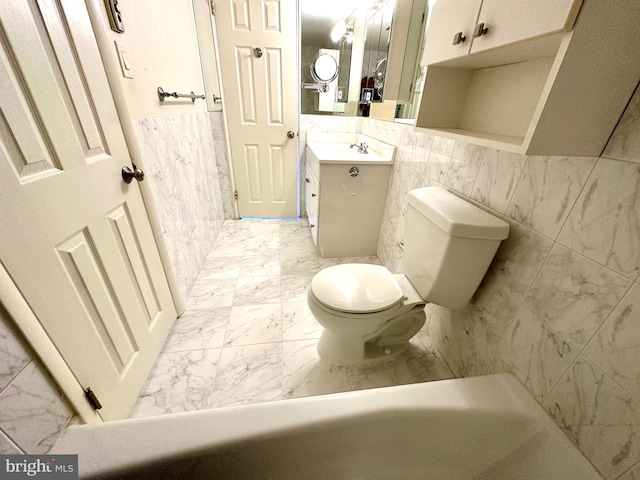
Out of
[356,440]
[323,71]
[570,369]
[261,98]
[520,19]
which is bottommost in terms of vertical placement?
[356,440]

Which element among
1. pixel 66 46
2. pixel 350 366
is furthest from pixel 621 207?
pixel 66 46

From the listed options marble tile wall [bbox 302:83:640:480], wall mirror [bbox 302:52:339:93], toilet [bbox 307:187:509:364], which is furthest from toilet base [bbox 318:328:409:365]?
wall mirror [bbox 302:52:339:93]

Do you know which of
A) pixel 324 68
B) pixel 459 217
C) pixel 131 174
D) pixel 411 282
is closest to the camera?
pixel 459 217

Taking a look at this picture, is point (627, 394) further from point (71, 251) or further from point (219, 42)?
point (219, 42)

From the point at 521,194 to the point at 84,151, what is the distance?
4.61 feet

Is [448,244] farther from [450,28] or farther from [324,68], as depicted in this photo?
[324,68]

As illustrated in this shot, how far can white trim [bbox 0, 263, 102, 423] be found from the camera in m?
0.56

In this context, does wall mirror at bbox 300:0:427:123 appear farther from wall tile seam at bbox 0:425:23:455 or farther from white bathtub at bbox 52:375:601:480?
wall tile seam at bbox 0:425:23:455

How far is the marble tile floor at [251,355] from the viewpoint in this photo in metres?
1.11

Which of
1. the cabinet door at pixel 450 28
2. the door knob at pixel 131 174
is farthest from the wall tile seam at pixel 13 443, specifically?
the cabinet door at pixel 450 28

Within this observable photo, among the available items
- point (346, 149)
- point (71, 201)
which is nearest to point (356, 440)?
point (71, 201)

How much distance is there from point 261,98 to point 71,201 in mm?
1877

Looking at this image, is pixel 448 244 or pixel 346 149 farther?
pixel 346 149

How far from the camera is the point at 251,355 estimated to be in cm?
127
